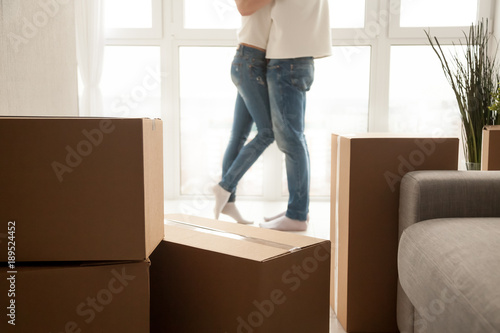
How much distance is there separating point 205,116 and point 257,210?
0.77 m

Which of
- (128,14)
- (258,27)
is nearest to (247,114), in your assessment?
(258,27)

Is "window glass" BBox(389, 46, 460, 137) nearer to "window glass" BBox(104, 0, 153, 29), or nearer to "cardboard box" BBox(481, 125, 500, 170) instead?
"cardboard box" BBox(481, 125, 500, 170)

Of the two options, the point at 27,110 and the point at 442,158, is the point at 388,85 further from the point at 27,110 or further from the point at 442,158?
the point at 27,110

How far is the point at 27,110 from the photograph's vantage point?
1776 mm

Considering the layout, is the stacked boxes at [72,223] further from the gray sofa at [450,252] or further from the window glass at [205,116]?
the window glass at [205,116]

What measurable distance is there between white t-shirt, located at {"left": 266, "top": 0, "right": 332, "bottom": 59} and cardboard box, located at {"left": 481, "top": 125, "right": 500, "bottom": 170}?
796mm

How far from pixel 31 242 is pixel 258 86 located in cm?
143

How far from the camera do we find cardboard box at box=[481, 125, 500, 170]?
5.44 ft

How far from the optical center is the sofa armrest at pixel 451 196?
1.09 meters

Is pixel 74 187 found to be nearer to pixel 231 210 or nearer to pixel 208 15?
pixel 231 210

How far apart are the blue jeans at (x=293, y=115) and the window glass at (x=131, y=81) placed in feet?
3.91

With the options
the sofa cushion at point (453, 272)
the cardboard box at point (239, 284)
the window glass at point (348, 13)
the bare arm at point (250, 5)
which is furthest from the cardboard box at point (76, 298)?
the window glass at point (348, 13)

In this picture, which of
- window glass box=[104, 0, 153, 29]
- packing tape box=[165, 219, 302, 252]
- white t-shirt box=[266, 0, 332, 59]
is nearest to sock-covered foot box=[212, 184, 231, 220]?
white t-shirt box=[266, 0, 332, 59]

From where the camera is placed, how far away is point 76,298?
2.96ft
